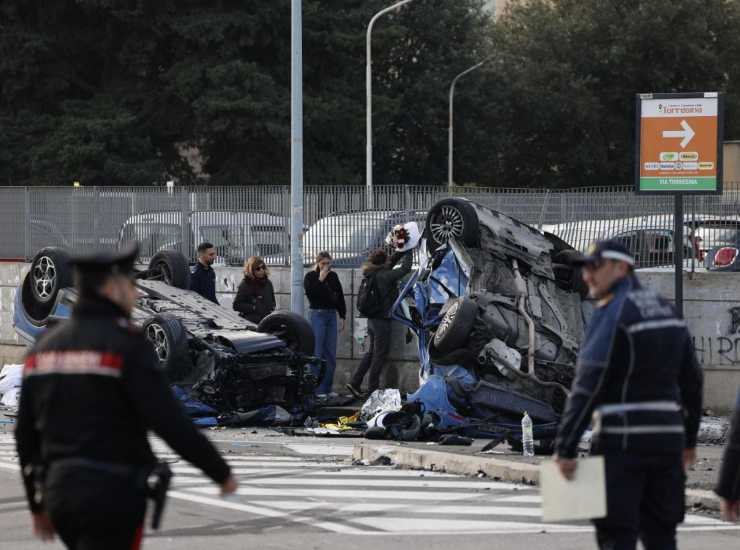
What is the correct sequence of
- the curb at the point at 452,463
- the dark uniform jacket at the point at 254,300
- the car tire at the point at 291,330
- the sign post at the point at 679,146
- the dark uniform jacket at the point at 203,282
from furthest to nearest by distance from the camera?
1. the dark uniform jacket at the point at 254,300
2. the dark uniform jacket at the point at 203,282
3. the car tire at the point at 291,330
4. the sign post at the point at 679,146
5. the curb at the point at 452,463

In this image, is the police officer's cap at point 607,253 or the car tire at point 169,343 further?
the car tire at point 169,343

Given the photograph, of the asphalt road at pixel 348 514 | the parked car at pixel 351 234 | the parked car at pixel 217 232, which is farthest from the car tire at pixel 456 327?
the parked car at pixel 217 232

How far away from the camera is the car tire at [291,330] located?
15.4 m

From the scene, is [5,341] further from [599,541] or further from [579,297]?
[599,541]

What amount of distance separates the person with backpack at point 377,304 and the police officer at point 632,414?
32.6 feet

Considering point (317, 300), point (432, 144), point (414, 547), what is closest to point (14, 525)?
point (414, 547)

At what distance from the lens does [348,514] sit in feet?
31.3

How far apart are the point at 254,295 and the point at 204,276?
66 cm

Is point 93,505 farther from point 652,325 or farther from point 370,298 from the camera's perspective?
point 370,298

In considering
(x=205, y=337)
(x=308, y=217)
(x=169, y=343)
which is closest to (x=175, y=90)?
(x=308, y=217)

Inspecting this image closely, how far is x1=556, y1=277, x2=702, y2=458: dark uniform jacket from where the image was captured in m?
6.08

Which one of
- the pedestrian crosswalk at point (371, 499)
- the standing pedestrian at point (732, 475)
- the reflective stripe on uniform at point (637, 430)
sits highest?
the reflective stripe on uniform at point (637, 430)

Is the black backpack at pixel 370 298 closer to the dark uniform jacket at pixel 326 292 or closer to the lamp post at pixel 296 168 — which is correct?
the dark uniform jacket at pixel 326 292

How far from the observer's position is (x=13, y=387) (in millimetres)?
16703
